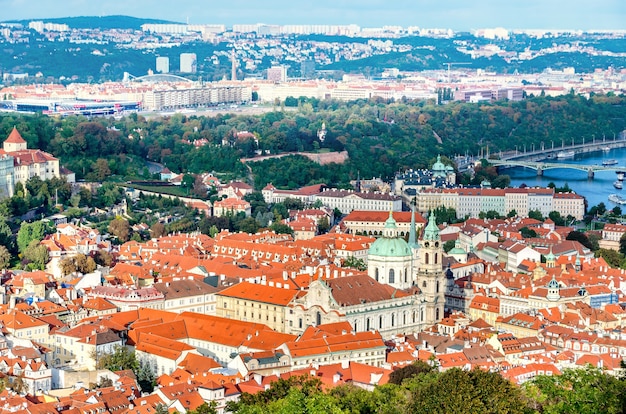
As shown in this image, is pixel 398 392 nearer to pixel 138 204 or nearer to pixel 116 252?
pixel 116 252

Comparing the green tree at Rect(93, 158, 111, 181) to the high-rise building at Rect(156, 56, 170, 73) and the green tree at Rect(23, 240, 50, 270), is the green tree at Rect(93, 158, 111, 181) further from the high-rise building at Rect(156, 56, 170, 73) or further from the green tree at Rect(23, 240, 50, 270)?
the high-rise building at Rect(156, 56, 170, 73)

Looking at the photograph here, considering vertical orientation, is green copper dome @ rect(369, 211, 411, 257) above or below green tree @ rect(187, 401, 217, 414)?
above

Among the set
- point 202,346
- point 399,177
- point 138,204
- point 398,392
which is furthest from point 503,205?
point 398,392

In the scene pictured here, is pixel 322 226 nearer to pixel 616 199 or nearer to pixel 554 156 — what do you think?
pixel 616 199

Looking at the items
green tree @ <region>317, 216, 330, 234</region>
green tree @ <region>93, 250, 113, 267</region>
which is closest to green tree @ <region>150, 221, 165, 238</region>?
green tree @ <region>317, 216, 330, 234</region>

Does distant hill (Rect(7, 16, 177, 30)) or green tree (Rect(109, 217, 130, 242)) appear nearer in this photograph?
green tree (Rect(109, 217, 130, 242))

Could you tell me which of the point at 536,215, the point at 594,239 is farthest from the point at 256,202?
the point at 594,239
